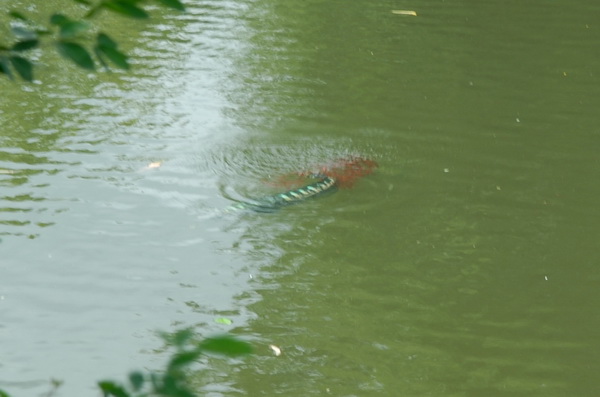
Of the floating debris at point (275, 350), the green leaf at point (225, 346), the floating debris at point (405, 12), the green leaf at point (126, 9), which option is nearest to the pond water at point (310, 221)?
the floating debris at point (275, 350)

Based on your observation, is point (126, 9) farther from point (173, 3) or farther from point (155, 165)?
point (155, 165)

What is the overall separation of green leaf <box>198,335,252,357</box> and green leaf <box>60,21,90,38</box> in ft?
1.68

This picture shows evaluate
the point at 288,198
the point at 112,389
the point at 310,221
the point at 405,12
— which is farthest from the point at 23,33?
the point at 405,12

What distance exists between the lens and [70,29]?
4.32 feet

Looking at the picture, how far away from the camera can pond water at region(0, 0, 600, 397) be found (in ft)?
17.4

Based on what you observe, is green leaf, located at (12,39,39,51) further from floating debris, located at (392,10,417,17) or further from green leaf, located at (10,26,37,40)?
floating debris, located at (392,10,417,17)

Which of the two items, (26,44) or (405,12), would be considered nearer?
(26,44)

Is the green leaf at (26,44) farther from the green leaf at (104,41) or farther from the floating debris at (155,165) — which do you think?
the floating debris at (155,165)

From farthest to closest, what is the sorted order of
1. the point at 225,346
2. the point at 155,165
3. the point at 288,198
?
the point at 155,165 < the point at 288,198 < the point at 225,346

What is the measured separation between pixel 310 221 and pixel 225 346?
5.71m

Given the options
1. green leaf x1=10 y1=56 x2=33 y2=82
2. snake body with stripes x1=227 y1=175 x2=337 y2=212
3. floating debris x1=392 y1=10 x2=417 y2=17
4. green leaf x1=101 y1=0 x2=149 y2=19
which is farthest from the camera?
floating debris x1=392 y1=10 x2=417 y2=17

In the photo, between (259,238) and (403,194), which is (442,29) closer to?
(403,194)

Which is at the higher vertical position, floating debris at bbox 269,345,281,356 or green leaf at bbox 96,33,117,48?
green leaf at bbox 96,33,117,48

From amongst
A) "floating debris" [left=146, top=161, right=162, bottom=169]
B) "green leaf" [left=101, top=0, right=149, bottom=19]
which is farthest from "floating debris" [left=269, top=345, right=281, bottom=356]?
"green leaf" [left=101, top=0, right=149, bottom=19]
